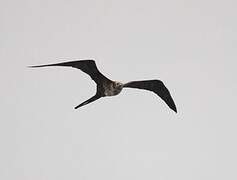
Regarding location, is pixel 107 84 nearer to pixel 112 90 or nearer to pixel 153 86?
pixel 112 90

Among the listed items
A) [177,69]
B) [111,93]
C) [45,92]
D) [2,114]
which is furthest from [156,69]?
[2,114]

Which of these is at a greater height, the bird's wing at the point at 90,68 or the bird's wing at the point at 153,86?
the bird's wing at the point at 90,68

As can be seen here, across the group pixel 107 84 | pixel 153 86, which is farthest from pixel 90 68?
pixel 153 86

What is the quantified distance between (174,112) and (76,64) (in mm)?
420

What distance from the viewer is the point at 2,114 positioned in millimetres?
2256

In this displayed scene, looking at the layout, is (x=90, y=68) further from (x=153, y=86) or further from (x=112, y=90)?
(x=153, y=86)

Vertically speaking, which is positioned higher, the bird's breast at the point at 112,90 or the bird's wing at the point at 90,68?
the bird's wing at the point at 90,68

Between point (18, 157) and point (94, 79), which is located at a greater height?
point (94, 79)

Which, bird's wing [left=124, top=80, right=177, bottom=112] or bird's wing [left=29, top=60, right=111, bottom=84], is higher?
bird's wing [left=29, top=60, right=111, bottom=84]

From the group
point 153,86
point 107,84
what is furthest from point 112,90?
point 153,86

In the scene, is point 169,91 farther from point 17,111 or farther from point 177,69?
point 17,111

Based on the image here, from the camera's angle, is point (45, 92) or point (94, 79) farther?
point (45, 92)

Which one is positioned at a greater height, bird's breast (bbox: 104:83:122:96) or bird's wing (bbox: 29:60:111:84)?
bird's wing (bbox: 29:60:111:84)

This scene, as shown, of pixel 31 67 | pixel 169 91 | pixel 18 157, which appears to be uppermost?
pixel 31 67
